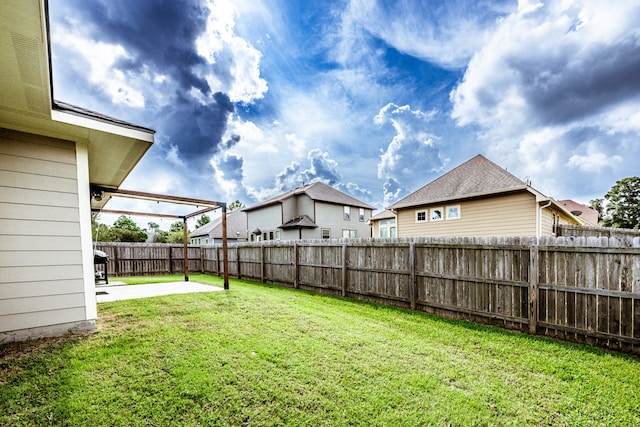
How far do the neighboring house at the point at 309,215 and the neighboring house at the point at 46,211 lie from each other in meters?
15.3

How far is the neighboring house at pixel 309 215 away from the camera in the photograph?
66.4ft

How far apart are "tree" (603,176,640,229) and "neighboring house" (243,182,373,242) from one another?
30.1 m

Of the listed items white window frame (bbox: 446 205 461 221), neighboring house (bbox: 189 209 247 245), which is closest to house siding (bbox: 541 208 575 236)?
white window frame (bbox: 446 205 461 221)

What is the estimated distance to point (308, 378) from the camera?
8.64ft

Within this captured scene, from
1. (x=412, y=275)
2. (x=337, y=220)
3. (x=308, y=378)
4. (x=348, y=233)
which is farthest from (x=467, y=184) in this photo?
(x=308, y=378)

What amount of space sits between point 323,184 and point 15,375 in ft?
71.2

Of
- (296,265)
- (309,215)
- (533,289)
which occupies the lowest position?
(296,265)

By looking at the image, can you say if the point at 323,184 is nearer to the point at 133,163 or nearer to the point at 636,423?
the point at 133,163

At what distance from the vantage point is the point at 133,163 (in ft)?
17.2

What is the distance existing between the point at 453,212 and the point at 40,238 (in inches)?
544

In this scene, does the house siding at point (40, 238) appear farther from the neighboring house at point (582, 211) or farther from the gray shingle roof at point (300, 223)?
the neighboring house at point (582, 211)

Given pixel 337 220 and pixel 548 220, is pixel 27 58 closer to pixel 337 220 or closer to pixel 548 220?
pixel 548 220

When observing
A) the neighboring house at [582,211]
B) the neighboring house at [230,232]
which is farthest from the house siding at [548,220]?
the neighboring house at [582,211]

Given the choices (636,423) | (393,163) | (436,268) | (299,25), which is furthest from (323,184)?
(393,163)
